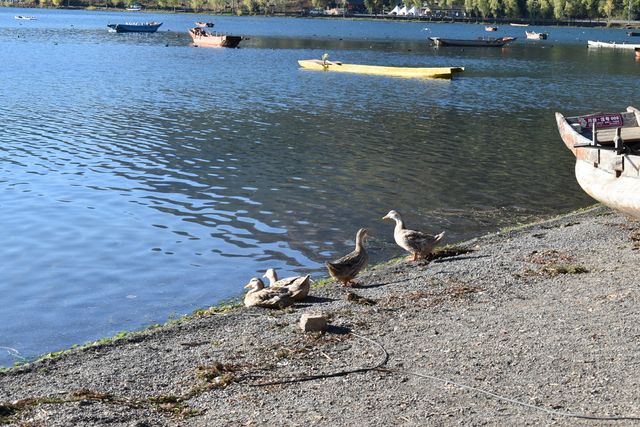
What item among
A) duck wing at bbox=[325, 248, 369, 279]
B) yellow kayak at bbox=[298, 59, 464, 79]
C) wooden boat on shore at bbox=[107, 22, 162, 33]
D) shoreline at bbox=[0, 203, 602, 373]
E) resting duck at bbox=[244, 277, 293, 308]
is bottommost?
shoreline at bbox=[0, 203, 602, 373]

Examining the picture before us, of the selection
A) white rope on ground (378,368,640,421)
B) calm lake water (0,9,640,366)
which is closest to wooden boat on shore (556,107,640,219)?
calm lake water (0,9,640,366)

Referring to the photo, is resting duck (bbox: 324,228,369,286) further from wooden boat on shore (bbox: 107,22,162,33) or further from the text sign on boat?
wooden boat on shore (bbox: 107,22,162,33)

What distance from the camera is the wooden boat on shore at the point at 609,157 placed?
18766 millimetres

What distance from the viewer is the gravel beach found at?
949 centimetres

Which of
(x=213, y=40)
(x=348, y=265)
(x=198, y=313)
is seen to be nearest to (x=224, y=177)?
(x=348, y=265)

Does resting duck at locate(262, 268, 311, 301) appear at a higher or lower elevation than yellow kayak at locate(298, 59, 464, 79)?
lower

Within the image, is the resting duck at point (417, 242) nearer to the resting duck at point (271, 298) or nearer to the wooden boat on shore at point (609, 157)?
the resting duck at point (271, 298)

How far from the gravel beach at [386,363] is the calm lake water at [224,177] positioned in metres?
2.45

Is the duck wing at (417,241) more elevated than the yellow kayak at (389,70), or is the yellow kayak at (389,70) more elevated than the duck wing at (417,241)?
the yellow kayak at (389,70)

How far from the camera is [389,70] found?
219 feet

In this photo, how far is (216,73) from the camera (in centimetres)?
6756

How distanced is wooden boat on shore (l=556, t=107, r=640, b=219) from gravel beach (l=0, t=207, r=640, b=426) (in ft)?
12.5

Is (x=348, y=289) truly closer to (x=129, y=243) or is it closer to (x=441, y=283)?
(x=441, y=283)

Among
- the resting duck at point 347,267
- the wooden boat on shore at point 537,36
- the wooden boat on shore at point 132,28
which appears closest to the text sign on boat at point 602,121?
the resting duck at point 347,267
